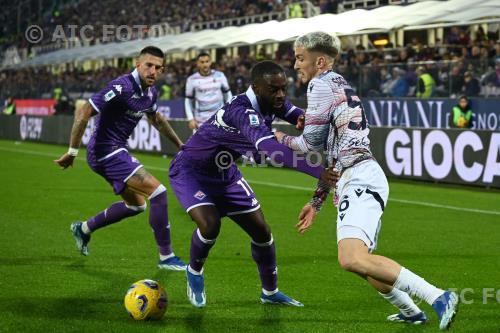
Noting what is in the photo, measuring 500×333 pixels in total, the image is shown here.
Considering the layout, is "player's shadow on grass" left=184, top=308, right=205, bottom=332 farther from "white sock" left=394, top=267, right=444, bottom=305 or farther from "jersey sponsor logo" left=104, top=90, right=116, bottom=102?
"jersey sponsor logo" left=104, top=90, right=116, bottom=102

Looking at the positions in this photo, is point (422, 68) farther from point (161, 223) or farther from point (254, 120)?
point (254, 120)

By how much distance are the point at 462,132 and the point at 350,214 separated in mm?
11961

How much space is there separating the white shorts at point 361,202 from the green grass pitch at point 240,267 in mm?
1097

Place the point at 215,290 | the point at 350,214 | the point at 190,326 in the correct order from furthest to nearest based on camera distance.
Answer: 1. the point at 215,290
2. the point at 190,326
3. the point at 350,214

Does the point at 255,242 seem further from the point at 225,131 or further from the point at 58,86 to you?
the point at 58,86

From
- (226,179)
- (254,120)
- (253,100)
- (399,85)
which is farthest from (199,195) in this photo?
(399,85)

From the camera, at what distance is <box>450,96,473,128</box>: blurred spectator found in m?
21.1

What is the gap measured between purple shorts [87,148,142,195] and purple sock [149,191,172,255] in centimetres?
45

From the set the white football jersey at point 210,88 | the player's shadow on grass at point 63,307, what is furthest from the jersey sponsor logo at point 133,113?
the white football jersey at point 210,88

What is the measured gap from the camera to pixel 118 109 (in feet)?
34.0

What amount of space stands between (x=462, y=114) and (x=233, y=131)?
14602mm

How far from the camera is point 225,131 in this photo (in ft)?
24.7

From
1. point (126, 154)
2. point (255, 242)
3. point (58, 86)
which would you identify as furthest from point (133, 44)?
point (255, 242)

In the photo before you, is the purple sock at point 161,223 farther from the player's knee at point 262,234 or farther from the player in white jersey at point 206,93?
the player in white jersey at point 206,93
